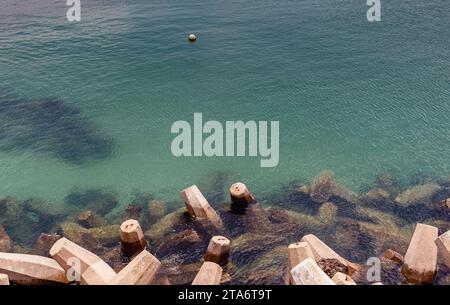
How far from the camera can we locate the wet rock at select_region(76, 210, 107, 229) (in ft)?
60.8

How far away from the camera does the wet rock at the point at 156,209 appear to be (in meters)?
19.0

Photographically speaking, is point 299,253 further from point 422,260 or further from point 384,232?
point 384,232

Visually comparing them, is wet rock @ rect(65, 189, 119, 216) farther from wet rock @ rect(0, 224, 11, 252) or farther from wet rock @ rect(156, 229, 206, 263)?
wet rock @ rect(156, 229, 206, 263)

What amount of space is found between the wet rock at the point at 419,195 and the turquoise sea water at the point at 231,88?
5.35 ft

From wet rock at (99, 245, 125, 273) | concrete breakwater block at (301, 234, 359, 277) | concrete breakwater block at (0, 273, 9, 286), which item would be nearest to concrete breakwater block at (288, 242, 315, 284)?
concrete breakwater block at (301, 234, 359, 277)

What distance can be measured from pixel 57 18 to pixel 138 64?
1785cm

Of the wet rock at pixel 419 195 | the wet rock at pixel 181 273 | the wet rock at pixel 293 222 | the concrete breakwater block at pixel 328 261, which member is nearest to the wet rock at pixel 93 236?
the wet rock at pixel 181 273

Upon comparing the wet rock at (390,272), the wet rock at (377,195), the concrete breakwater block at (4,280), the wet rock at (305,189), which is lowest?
the wet rock at (390,272)

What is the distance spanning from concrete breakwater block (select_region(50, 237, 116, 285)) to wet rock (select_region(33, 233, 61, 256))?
320cm

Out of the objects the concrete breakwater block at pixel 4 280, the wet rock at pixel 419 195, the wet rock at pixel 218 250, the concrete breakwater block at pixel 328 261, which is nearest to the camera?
the concrete breakwater block at pixel 4 280

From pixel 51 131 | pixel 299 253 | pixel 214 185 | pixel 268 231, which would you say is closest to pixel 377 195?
pixel 268 231

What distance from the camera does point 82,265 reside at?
13047 mm

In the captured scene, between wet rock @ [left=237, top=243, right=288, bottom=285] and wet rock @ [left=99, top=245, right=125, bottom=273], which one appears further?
wet rock @ [left=99, top=245, right=125, bottom=273]

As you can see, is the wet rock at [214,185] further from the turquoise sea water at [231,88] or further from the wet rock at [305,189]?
the wet rock at [305,189]
